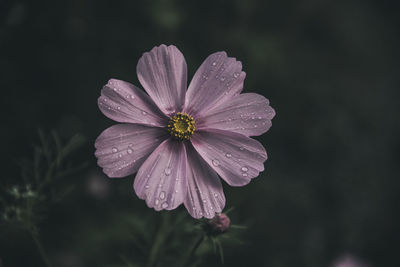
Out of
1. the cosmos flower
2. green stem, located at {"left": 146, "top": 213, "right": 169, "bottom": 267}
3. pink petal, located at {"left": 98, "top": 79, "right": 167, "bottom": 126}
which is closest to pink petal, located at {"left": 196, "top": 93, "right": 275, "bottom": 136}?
the cosmos flower

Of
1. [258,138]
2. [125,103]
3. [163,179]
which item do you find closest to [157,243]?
[163,179]

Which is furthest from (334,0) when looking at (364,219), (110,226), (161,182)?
(161,182)

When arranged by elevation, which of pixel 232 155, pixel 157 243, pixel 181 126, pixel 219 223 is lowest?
pixel 157 243

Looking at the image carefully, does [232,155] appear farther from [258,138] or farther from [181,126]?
[258,138]

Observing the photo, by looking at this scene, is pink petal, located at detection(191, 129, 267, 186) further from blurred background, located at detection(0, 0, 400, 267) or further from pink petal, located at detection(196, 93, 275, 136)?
blurred background, located at detection(0, 0, 400, 267)

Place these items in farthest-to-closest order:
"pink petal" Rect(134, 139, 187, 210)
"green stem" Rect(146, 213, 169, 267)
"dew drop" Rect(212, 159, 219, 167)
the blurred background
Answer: the blurred background < "green stem" Rect(146, 213, 169, 267) < "dew drop" Rect(212, 159, 219, 167) < "pink petal" Rect(134, 139, 187, 210)

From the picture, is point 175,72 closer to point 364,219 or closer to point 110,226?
point 110,226
